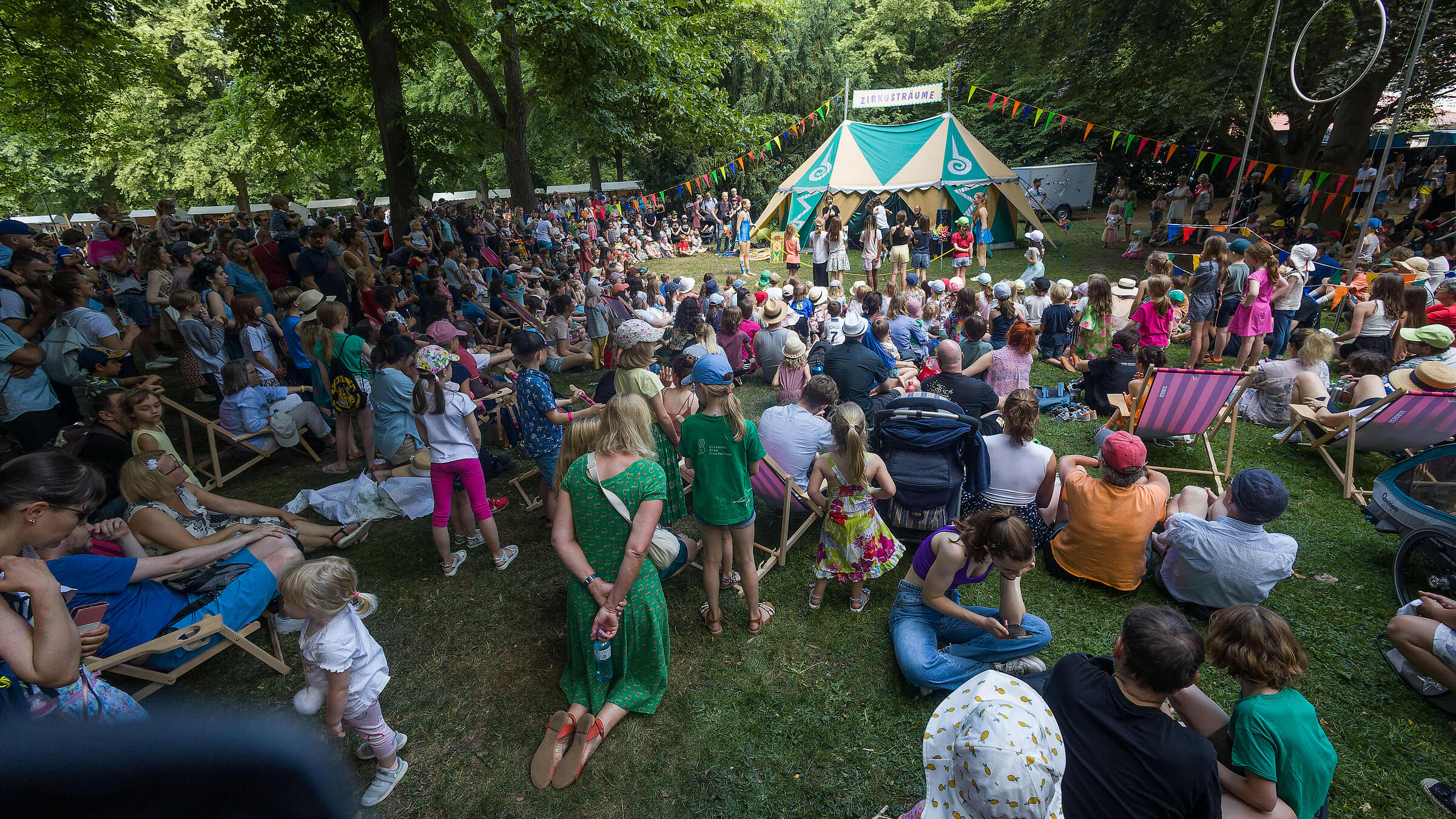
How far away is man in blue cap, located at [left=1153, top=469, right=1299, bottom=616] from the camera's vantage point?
11.4 feet

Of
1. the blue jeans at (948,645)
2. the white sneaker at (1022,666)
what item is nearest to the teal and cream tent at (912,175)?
the blue jeans at (948,645)

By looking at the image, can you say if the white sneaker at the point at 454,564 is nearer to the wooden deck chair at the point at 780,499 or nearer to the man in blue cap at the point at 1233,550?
the wooden deck chair at the point at 780,499

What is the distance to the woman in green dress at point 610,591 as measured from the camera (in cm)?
291

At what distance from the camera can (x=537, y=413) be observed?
453 centimetres

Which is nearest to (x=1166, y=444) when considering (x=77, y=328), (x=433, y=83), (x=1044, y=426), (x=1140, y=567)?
(x=1044, y=426)

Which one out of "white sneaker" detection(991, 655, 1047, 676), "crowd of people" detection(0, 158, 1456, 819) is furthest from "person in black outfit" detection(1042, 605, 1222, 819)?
"white sneaker" detection(991, 655, 1047, 676)

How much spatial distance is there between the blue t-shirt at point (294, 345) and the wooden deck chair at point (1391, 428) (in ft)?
32.8

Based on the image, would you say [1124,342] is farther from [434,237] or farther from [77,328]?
[434,237]

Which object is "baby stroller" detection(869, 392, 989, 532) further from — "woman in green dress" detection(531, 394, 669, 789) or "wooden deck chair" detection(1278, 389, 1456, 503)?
"wooden deck chair" detection(1278, 389, 1456, 503)

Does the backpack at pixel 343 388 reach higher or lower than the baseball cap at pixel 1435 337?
lower

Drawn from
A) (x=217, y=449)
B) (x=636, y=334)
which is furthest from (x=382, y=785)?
(x=217, y=449)

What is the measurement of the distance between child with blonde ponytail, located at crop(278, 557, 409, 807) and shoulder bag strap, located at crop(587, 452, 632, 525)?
1099 mm

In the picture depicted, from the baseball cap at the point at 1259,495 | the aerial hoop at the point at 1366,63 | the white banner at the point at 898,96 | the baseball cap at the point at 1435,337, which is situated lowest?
the baseball cap at the point at 1259,495

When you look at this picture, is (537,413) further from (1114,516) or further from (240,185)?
(240,185)
